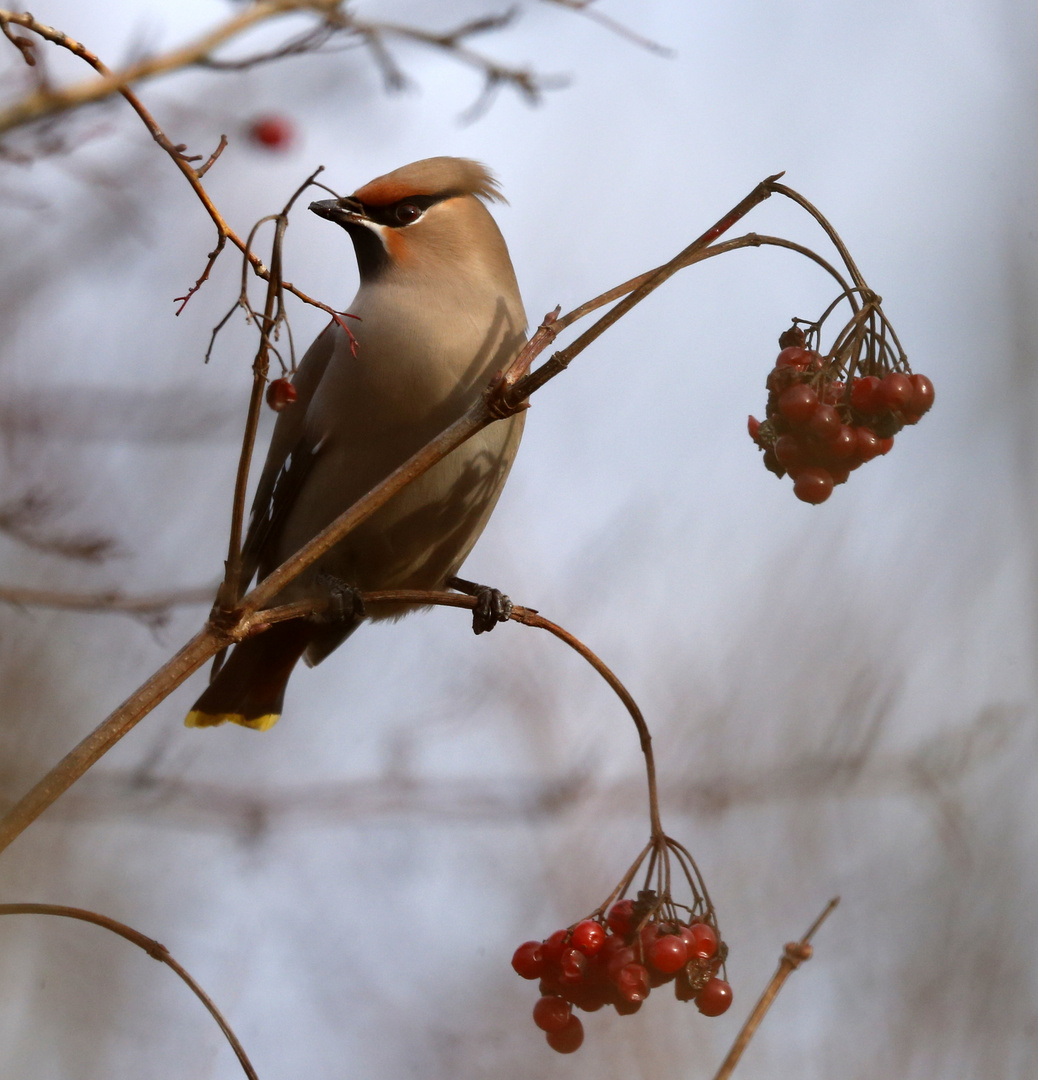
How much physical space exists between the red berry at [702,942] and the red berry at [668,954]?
2 cm

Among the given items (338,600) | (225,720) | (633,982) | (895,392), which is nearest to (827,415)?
(895,392)

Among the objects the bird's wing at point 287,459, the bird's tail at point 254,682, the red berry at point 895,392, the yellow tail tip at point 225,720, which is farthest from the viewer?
the yellow tail tip at point 225,720

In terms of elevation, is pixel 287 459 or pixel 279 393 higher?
pixel 287 459

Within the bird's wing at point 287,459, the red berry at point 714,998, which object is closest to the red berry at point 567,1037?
the red berry at point 714,998

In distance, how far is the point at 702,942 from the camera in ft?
7.30

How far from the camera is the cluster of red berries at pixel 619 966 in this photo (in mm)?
2186

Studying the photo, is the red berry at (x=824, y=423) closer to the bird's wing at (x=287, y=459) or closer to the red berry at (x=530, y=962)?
the red berry at (x=530, y=962)

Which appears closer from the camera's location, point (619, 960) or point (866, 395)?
point (619, 960)

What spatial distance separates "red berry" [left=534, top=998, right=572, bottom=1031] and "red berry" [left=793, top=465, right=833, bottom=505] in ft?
3.23

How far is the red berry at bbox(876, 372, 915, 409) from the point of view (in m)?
2.35

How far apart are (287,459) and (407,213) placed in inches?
28.9

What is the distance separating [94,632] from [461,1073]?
2024mm

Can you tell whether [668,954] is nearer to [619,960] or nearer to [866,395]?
[619,960]

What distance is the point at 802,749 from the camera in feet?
17.5
